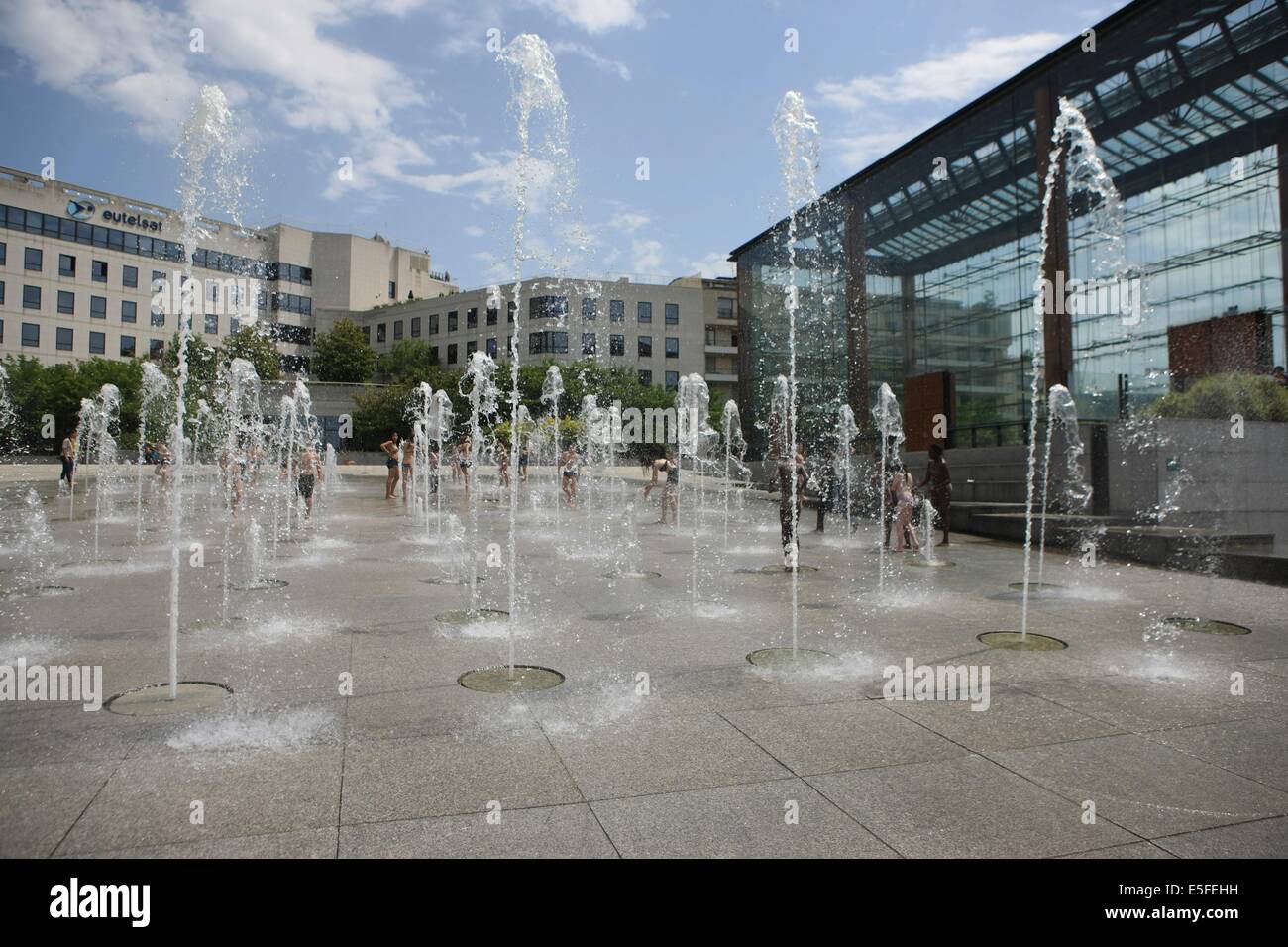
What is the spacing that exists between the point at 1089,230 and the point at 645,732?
26.1 meters

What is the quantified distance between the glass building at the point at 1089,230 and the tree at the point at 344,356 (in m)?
48.5

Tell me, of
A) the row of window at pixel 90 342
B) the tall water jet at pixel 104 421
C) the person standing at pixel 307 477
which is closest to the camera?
the person standing at pixel 307 477

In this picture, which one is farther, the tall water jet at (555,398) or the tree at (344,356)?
the tree at (344,356)

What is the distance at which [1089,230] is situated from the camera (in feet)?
81.9

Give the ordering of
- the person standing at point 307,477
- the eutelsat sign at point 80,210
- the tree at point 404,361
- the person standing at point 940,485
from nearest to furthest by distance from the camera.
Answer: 1. the person standing at point 940,485
2. the person standing at point 307,477
3. the eutelsat sign at point 80,210
4. the tree at point 404,361

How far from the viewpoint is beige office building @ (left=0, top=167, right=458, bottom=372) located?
58250 mm

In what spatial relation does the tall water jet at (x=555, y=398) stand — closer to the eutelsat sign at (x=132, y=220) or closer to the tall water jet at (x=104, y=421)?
the tall water jet at (x=104, y=421)

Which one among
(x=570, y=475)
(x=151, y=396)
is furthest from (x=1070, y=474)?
(x=151, y=396)

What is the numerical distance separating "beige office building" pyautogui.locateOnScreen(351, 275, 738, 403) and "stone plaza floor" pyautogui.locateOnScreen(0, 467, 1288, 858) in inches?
2459

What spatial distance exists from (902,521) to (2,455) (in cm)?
4964

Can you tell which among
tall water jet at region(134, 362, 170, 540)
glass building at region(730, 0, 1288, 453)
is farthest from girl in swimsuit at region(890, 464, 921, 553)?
tall water jet at region(134, 362, 170, 540)

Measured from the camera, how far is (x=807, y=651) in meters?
6.43

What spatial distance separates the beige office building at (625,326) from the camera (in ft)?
233

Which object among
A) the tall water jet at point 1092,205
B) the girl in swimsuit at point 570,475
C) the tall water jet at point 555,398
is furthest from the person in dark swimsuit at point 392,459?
the tall water jet at point 1092,205
